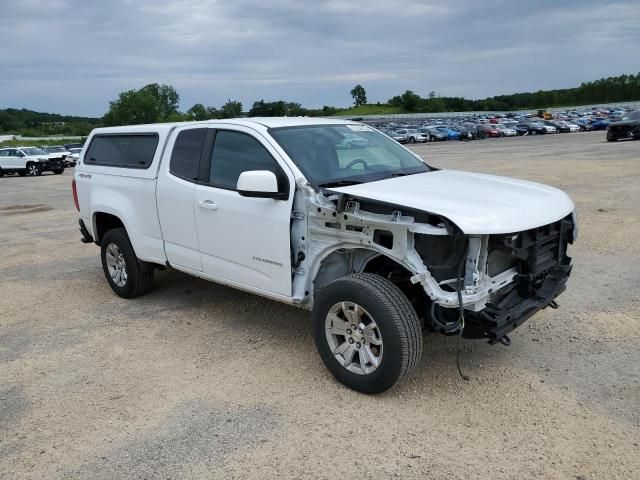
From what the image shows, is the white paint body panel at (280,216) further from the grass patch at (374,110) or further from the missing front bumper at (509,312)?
the grass patch at (374,110)

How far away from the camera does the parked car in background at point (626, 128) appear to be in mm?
30844

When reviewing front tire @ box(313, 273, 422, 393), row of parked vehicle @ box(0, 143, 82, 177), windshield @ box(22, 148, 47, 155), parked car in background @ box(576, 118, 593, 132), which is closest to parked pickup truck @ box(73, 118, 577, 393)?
front tire @ box(313, 273, 422, 393)

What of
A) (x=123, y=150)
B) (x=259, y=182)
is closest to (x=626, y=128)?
(x=123, y=150)

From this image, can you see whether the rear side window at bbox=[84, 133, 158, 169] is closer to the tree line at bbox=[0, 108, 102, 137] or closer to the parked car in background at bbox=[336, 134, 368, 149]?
the parked car in background at bbox=[336, 134, 368, 149]

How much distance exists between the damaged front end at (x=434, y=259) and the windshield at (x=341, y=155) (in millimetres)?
377

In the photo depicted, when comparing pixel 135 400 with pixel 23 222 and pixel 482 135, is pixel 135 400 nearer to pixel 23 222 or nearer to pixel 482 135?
pixel 23 222

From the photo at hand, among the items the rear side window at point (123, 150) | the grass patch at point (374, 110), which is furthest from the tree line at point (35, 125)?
the rear side window at point (123, 150)

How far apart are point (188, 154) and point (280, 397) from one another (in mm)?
2481

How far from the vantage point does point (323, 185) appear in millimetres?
4363

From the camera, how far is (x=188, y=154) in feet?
17.5

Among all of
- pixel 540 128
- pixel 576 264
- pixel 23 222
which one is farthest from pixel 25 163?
pixel 540 128

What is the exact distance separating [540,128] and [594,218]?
181ft

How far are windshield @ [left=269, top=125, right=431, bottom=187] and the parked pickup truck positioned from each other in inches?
0.6

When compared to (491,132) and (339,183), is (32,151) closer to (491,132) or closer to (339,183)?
(339,183)
